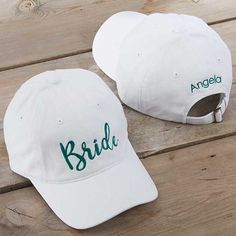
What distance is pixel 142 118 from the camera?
43.8 inches

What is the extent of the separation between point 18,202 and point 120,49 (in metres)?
0.38

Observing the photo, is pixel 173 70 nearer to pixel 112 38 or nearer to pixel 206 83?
pixel 206 83

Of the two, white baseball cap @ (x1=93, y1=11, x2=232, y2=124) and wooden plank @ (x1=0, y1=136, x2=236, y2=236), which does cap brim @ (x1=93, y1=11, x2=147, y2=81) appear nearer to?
white baseball cap @ (x1=93, y1=11, x2=232, y2=124)

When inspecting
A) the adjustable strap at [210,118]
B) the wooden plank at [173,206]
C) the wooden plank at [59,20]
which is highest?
the wooden plank at [59,20]

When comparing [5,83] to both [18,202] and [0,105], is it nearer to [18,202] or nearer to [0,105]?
[0,105]

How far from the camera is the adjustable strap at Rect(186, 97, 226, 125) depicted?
1.07 meters

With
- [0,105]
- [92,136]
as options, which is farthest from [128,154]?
[0,105]

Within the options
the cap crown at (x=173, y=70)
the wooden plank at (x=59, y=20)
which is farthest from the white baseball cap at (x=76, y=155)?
the wooden plank at (x=59, y=20)

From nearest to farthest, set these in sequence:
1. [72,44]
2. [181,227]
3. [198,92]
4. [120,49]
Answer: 1. [181,227]
2. [198,92]
3. [120,49]
4. [72,44]

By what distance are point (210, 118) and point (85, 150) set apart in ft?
0.85

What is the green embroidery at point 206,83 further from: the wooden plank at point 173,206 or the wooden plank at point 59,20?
the wooden plank at point 59,20

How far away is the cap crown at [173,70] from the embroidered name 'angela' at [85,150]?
0.15m

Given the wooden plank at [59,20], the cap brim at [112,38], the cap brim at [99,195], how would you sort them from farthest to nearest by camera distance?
the wooden plank at [59,20], the cap brim at [112,38], the cap brim at [99,195]

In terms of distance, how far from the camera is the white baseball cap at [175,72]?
3.51 ft
